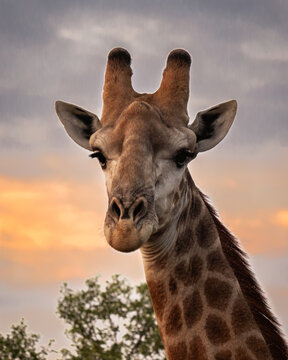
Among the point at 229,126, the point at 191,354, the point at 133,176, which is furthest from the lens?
the point at 229,126

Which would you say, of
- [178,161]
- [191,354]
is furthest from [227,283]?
[178,161]

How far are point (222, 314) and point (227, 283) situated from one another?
1.29 feet

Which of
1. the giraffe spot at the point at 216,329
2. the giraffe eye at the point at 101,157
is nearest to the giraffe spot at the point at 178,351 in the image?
the giraffe spot at the point at 216,329

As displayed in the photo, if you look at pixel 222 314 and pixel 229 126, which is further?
pixel 229 126

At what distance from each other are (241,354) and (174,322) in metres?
0.81

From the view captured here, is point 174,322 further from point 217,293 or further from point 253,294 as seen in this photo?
point 253,294

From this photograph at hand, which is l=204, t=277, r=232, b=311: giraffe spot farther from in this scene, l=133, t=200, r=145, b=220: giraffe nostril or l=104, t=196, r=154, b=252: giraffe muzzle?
l=133, t=200, r=145, b=220: giraffe nostril

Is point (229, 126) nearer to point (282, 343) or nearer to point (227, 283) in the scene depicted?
point (227, 283)

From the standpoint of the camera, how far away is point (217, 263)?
28.4 feet

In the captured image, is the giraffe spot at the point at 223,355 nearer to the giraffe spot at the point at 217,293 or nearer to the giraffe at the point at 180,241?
the giraffe at the point at 180,241

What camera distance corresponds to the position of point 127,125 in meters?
8.27

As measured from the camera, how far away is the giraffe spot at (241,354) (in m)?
8.09

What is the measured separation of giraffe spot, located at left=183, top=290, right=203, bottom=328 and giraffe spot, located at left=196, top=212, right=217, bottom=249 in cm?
69

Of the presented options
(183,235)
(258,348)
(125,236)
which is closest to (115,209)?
(125,236)
